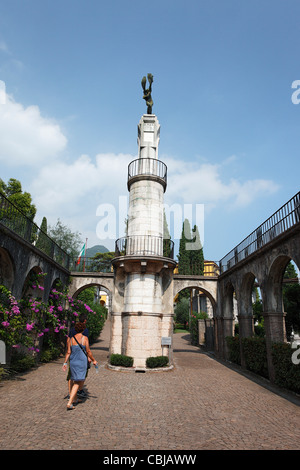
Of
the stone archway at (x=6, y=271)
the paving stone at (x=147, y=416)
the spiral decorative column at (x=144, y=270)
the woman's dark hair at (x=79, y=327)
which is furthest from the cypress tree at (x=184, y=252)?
the woman's dark hair at (x=79, y=327)

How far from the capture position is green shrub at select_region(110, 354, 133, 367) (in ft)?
45.1

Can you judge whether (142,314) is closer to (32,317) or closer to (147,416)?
(32,317)

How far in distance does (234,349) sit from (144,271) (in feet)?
24.8

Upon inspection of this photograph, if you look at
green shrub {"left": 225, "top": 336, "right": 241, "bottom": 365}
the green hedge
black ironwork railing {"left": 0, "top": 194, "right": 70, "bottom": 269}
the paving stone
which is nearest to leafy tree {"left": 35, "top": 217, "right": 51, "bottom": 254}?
black ironwork railing {"left": 0, "top": 194, "right": 70, "bottom": 269}

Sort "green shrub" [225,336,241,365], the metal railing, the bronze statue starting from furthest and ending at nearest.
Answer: the metal railing < the bronze statue < "green shrub" [225,336,241,365]

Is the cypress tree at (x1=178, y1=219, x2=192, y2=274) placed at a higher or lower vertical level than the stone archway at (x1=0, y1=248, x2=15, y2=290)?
higher

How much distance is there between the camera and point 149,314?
1431cm

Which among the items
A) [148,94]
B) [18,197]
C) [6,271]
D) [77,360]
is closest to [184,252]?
[18,197]

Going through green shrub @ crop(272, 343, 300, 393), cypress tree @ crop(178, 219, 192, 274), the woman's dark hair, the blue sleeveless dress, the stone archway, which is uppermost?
cypress tree @ crop(178, 219, 192, 274)

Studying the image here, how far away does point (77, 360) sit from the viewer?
22.7 feet

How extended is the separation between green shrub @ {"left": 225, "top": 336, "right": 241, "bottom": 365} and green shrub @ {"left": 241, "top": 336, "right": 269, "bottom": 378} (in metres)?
1.47

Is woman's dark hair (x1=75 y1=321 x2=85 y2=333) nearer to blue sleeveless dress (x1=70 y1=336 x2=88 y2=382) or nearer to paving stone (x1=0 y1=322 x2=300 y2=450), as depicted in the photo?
blue sleeveless dress (x1=70 y1=336 x2=88 y2=382)

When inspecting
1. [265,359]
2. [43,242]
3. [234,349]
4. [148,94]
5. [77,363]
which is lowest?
[234,349]

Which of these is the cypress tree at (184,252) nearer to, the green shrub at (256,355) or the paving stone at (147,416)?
the green shrub at (256,355)
